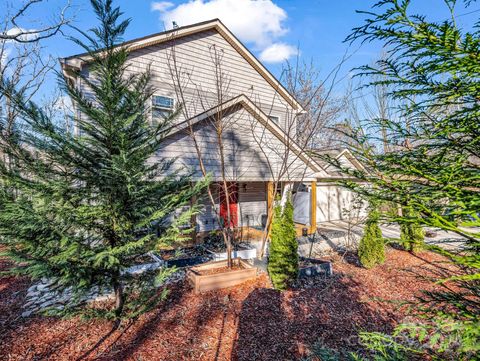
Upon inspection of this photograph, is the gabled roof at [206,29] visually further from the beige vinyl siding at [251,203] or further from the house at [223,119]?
the beige vinyl siding at [251,203]

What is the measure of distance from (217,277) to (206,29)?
1040cm

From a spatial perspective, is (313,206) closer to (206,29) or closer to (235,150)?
(235,150)

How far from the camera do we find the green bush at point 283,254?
20.5 feet

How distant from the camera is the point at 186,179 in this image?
5258 millimetres

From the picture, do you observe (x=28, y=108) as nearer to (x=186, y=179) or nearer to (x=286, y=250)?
(x=186, y=179)

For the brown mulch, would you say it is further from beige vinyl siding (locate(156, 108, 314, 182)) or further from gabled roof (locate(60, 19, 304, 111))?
gabled roof (locate(60, 19, 304, 111))

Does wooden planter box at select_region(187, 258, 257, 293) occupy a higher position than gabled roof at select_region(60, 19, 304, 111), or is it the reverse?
gabled roof at select_region(60, 19, 304, 111)

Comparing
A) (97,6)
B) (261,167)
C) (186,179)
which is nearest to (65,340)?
(186,179)

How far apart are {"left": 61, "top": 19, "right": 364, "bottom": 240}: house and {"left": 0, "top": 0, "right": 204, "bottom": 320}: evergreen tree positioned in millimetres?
2889

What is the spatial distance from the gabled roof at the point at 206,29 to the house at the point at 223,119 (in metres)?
0.03

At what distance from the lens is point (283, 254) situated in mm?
6336

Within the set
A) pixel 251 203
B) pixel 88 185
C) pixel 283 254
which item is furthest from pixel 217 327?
pixel 251 203

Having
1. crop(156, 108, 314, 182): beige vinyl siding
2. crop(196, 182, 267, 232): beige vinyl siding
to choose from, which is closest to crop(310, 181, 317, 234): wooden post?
crop(156, 108, 314, 182): beige vinyl siding

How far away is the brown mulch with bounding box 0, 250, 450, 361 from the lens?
4098mm
